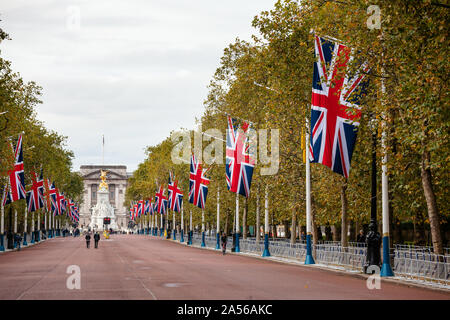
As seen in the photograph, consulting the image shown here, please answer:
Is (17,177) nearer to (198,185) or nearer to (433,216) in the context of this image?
(198,185)

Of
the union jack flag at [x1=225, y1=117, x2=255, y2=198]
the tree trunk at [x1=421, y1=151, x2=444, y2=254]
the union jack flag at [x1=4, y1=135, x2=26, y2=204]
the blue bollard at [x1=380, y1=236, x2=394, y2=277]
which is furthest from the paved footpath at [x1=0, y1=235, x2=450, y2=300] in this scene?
the union jack flag at [x1=4, y1=135, x2=26, y2=204]

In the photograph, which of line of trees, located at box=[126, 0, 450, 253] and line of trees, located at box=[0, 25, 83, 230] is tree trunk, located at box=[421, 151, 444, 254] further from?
line of trees, located at box=[0, 25, 83, 230]

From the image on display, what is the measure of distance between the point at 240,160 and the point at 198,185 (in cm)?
1691

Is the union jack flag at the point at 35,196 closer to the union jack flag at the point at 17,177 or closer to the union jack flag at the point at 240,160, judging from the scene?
the union jack flag at the point at 17,177

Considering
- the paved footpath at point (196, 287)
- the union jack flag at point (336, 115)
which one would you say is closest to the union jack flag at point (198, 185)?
the paved footpath at point (196, 287)

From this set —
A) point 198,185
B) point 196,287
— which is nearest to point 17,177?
point 198,185

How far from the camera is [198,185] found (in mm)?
58312

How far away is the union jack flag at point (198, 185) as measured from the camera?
190 ft

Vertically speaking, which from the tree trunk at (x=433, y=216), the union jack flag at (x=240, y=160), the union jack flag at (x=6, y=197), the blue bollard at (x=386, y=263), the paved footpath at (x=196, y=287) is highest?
the union jack flag at (x=240, y=160)

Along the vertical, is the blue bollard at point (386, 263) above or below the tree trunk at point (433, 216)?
below

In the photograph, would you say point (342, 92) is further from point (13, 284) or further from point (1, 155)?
point (1, 155)

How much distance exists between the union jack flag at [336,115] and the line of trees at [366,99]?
0.74 m

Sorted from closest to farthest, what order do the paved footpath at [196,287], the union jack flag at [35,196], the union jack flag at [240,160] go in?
the paved footpath at [196,287] → the union jack flag at [240,160] → the union jack flag at [35,196]
